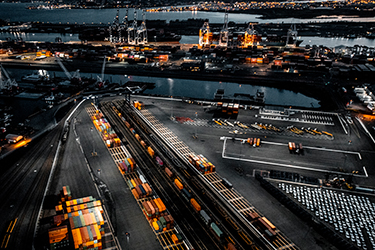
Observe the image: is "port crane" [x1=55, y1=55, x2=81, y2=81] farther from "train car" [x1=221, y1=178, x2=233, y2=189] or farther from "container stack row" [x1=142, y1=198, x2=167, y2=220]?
"train car" [x1=221, y1=178, x2=233, y2=189]

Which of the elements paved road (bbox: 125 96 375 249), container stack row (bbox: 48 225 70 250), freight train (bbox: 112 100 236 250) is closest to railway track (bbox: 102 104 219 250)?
freight train (bbox: 112 100 236 250)

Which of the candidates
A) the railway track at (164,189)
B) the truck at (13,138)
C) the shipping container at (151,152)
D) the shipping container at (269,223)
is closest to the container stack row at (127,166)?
the railway track at (164,189)

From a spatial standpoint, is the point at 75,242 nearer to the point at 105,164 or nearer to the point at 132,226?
the point at 132,226

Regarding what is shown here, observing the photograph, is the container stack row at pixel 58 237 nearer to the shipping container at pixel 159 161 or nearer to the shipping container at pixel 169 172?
the shipping container at pixel 169 172

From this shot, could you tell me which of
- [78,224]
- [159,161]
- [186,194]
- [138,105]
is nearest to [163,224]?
[186,194]

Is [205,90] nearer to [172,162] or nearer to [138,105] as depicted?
[138,105]

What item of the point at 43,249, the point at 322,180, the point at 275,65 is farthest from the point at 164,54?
the point at 43,249
